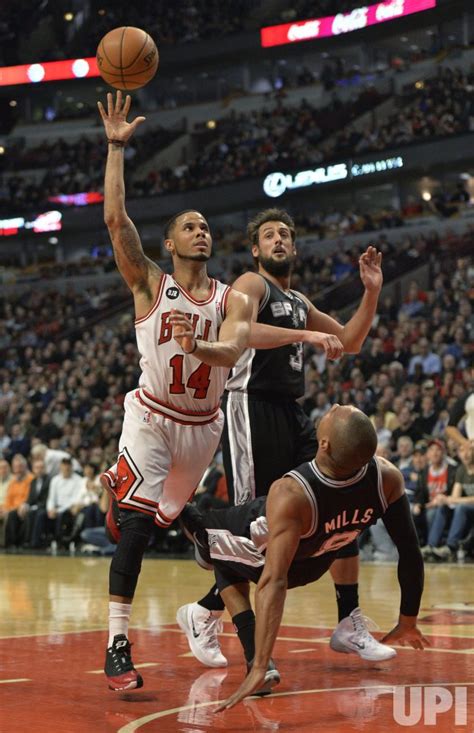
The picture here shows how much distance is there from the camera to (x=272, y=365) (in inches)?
236

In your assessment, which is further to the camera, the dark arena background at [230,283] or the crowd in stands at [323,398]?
the crowd in stands at [323,398]

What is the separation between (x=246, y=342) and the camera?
206 inches

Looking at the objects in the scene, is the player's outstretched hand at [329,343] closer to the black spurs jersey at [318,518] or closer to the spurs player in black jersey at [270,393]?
the spurs player in black jersey at [270,393]

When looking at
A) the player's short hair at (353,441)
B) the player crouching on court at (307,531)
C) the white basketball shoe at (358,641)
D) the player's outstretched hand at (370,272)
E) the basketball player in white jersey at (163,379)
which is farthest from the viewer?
the player's outstretched hand at (370,272)

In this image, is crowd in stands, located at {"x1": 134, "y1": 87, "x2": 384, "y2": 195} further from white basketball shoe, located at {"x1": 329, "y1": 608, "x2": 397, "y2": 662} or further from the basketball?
white basketball shoe, located at {"x1": 329, "y1": 608, "x2": 397, "y2": 662}

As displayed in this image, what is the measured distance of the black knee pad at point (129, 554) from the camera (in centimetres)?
508

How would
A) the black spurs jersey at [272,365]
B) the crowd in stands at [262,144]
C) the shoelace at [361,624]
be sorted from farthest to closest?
1. the crowd in stands at [262,144]
2. the black spurs jersey at [272,365]
3. the shoelace at [361,624]

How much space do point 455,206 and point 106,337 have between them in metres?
10.5

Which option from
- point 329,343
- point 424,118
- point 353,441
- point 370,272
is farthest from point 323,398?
point 424,118

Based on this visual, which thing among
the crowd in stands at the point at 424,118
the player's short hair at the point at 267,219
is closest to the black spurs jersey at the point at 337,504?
the player's short hair at the point at 267,219

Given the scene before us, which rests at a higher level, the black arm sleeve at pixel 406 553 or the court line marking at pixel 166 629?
the black arm sleeve at pixel 406 553

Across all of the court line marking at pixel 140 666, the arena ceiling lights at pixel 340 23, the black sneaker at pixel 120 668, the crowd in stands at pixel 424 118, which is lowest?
the court line marking at pixel 140 666

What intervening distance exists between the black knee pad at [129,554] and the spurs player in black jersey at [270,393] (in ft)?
2.24

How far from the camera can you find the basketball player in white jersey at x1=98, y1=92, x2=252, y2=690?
5.20m
